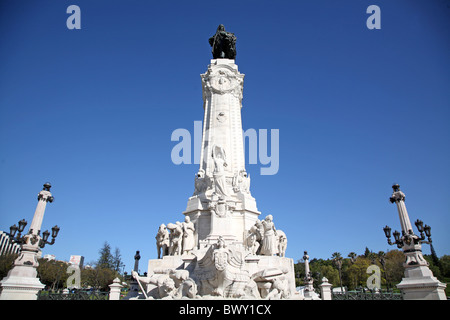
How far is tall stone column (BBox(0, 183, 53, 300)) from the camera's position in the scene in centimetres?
1325

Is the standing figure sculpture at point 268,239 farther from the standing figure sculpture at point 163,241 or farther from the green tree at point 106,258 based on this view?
the green tree at point 106,258

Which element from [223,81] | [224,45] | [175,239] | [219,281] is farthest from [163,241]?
[224,45]

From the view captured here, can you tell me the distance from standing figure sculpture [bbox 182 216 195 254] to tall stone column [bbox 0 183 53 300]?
7812 mm

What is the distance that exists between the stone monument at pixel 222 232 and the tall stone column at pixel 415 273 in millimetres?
7877

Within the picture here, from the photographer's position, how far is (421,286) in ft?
49.8

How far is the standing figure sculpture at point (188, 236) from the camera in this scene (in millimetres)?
13883

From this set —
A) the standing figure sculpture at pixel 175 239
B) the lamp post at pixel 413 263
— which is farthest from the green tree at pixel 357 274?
the standing figure sculpture at pixel 175 239

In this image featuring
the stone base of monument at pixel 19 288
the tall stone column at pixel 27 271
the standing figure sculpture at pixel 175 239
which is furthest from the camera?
the standing figure sculpture at pixel 175 239

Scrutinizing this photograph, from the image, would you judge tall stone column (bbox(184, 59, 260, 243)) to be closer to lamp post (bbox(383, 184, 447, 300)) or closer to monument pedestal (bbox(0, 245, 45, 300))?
monument pedestal (bbox(0, 245, 45, 300))

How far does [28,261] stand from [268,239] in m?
12.9

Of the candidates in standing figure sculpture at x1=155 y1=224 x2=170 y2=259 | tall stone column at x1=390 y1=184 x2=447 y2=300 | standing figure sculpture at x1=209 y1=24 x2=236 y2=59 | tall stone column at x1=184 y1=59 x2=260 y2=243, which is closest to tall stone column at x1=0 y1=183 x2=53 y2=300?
standing figure sculpture at x1=155 y1=224 x2=170 y2=259
